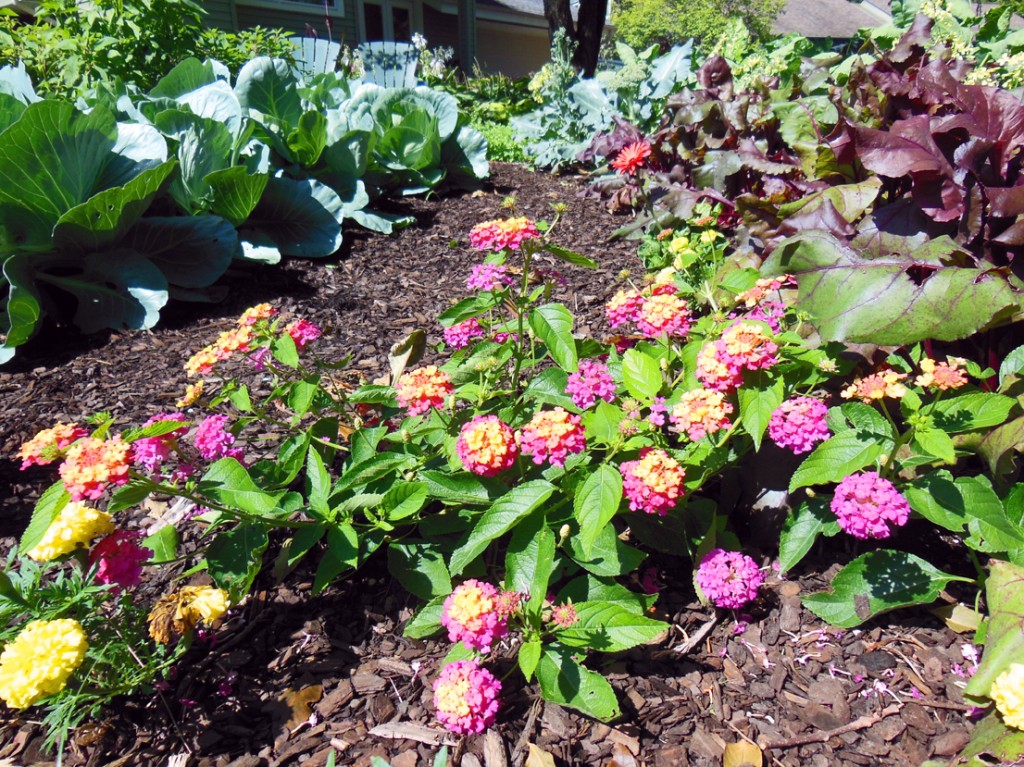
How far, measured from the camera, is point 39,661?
118cm

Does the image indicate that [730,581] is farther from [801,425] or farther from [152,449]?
[152,449]

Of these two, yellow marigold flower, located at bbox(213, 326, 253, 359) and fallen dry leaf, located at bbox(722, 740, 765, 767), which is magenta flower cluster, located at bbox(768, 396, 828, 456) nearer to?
fallen dry leaf, located at bbox(722, 740, 765, 767)

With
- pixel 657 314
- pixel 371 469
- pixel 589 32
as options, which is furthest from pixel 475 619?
pixel 589 32

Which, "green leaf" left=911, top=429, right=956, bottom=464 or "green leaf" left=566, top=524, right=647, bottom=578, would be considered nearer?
"green leaf" left=911, top=429, right=956, bottom=464

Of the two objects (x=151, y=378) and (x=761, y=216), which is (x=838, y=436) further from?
(x=151, y=378)

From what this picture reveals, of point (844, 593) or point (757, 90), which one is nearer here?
point (844, 593)

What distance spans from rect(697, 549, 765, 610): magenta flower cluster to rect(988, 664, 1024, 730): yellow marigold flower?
1.69 feet

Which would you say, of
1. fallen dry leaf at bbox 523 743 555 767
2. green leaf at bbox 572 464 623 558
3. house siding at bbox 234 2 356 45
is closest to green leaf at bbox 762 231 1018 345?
green leaf at bbox 572 464 623 558

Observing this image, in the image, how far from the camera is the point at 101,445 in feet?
4.42

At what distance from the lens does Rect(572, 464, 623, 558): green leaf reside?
1.41m

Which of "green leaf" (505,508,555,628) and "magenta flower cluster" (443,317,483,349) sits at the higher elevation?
"magenta flower cluster" (443,317,483,349)

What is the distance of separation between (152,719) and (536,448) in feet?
3.37

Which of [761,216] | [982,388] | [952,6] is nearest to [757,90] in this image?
[761,216]

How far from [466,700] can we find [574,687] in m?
0.29
